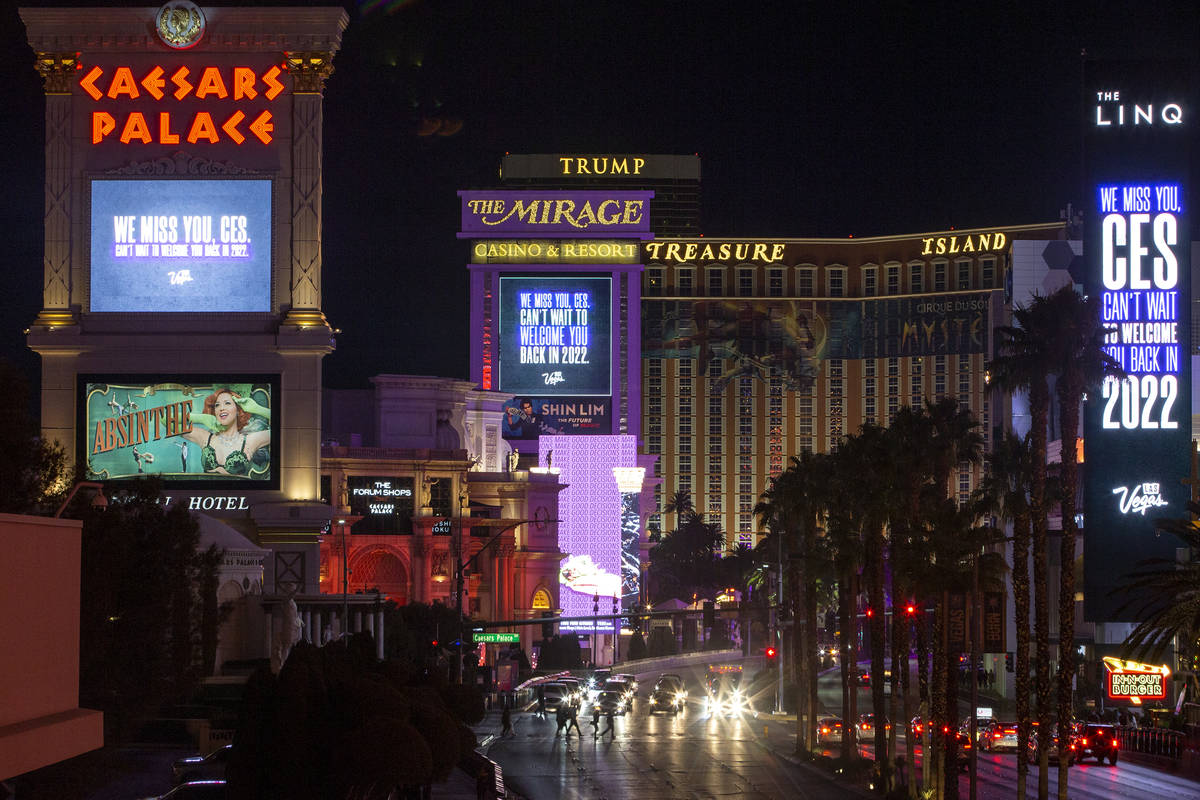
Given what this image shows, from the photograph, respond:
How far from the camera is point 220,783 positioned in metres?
30.0

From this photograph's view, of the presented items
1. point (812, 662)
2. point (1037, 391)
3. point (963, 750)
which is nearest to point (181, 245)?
point (812, 662)

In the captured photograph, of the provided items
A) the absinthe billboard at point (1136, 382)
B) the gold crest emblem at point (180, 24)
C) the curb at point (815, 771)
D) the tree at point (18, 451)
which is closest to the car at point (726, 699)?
the absinthe billboard at point (1136, 382)

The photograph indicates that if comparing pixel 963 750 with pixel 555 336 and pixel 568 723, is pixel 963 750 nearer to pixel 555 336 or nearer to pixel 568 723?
pixel 568 723

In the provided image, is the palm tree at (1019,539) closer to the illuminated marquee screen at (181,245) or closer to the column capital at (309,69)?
the illuminated marquee screen at (181,245)

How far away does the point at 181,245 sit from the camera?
71.9 metres

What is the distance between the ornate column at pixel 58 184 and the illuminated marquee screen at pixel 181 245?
1.25 meters

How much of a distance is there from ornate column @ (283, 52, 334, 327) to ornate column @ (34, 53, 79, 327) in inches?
396

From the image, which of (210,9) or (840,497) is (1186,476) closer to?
(840,497)

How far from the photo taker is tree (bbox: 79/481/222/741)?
1369 inches

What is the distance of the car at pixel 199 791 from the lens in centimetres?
2927

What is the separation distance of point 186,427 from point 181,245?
795cm

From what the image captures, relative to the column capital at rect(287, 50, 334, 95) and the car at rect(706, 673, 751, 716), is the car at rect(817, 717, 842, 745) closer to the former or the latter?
the car at rect(706, 673, 751, 716)

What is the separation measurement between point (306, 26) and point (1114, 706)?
5416cm

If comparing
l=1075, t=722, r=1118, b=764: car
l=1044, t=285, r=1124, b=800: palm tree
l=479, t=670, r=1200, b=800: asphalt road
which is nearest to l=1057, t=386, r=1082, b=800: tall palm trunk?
l=1044, t=285, r=1124, b=800: palm tree
